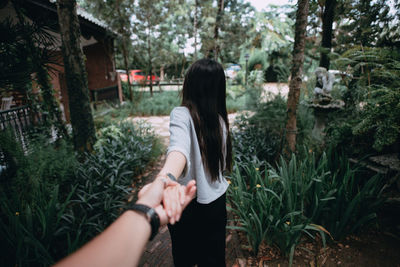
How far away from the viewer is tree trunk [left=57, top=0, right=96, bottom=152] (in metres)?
2.98

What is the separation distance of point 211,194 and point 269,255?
119 cm

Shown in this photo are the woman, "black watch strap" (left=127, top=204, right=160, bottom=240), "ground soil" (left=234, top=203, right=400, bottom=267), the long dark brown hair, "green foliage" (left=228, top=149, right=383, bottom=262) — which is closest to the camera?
"black watch strap" (left=127, top=204, right=160, bottom=240)

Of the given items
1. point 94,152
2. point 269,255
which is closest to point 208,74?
point 269,255

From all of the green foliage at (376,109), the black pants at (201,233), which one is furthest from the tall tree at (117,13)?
the black pants at (201,233)

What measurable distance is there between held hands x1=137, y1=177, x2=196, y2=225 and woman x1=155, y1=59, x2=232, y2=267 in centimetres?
11

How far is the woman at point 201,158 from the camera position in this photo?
1145 millimetres

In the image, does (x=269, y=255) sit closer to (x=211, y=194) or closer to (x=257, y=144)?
(x=211, y=194)

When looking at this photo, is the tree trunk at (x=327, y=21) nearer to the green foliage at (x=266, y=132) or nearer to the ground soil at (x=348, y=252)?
the green foliage at (x=266, y=132)

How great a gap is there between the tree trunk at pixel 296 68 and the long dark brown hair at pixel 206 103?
5.71 ft

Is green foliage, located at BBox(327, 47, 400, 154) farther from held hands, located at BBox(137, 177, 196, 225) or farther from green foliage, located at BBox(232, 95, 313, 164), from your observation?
held hands, located at BBox(137, 177, 196, 225)

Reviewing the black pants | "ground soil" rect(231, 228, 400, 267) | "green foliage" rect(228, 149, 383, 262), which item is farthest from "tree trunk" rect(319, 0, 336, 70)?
the black pants

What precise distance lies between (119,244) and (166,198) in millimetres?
255

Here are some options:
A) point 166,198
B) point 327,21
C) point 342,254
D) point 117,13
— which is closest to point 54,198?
point 166,198

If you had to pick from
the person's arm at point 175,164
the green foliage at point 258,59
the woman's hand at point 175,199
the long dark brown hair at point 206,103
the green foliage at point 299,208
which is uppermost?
Result: the green foliage at point 258,59
